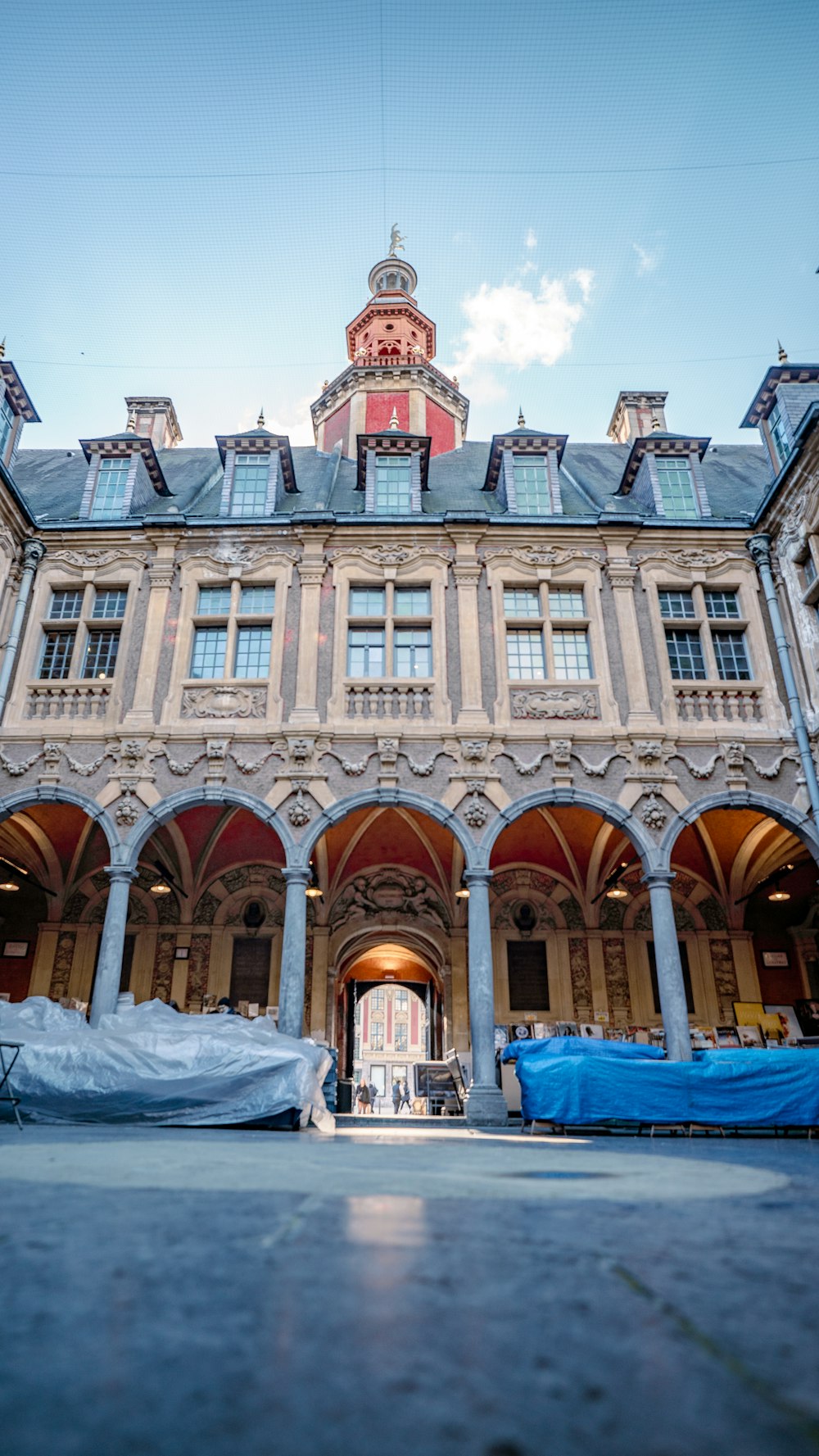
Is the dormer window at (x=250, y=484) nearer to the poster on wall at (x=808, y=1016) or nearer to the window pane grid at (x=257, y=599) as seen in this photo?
the window pane grid at (x=257, y=599)

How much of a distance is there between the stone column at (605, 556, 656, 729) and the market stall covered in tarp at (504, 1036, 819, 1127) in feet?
19.8

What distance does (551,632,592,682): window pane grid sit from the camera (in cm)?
1538

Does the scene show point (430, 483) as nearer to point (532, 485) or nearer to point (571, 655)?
point (532, 485)

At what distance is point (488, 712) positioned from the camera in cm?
1470

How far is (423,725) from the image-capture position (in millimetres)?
14492

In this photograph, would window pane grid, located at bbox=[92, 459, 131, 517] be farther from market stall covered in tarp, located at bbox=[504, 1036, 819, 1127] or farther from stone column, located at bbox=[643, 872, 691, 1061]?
market stall covered in tarp, located at bbox=[504, 1036, 819, 1127]

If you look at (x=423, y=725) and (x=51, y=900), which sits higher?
(x=423, y=725)

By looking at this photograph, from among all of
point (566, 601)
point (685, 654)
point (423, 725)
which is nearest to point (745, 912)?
point (685, 654)

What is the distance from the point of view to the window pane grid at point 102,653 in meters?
15.5

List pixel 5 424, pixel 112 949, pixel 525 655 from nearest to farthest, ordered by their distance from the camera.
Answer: pixel 112 949
pixel 525 655
pixel 5 424

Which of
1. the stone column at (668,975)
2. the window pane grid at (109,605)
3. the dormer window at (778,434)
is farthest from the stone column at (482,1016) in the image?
the dormer window at (778,434)

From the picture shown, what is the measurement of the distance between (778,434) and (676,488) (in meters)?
2.10

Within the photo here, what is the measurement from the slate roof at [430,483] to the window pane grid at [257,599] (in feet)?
5.12

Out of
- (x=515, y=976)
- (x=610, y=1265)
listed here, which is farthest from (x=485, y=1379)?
(x=515, y=976)
